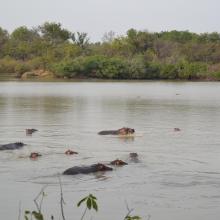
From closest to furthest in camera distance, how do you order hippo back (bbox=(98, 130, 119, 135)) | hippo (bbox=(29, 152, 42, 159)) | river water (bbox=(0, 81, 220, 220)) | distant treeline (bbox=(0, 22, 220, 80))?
river water (bbox=(0, 81, 220, 220)) < hippo (bbox=(29, 152, 42, 159)) < hippo back (bbox=(98, 130, 119, 135)) < distant treeline (bbox=(0, 22, 220, 80))

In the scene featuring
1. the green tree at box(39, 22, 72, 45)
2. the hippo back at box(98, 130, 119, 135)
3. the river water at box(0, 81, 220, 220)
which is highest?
the green tree at box(39, 22, 72, 45)

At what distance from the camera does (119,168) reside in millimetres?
11758

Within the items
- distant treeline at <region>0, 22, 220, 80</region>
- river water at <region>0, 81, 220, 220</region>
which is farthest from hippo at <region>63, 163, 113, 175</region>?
distant treeline at <region>0, 22, 220, 80</region>

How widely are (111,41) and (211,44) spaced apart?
14.6 m

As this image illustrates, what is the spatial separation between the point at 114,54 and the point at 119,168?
221 ft

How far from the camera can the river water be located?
9219mm

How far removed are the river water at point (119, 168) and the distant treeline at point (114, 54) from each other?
42.8 meters

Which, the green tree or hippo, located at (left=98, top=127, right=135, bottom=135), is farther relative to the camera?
the green tree

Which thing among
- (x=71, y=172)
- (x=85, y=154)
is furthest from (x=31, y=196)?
(x=85, y=154)

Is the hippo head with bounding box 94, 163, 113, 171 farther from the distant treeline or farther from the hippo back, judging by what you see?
the distant treeline

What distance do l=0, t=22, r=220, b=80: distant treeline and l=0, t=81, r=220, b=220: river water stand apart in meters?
42.8

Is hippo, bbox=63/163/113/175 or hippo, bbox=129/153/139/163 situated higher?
hippo, bbox=63/163/113/175

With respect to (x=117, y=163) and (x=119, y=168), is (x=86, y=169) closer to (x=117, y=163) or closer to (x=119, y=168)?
(x=119, y=168)

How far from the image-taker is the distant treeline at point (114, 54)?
65.9 meters
